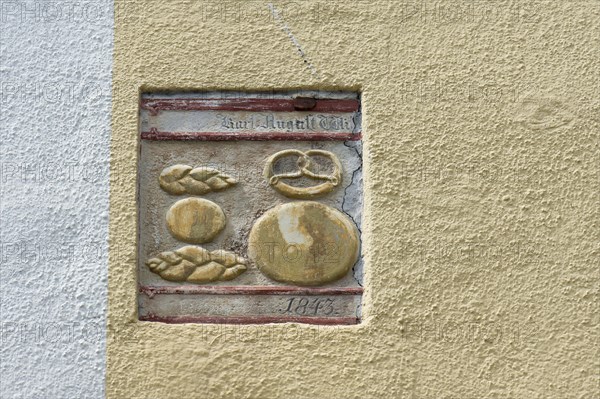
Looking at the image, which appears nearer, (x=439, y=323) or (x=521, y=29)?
(x=439, y=323)

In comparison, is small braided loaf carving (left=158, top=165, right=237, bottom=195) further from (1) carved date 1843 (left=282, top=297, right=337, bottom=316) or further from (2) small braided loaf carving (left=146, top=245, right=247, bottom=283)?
(1) carved date 1843 (left=282, top=297, right=337, bottom=316)

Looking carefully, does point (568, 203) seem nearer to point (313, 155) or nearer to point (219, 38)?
point (313, 155)

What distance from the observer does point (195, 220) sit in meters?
3.47

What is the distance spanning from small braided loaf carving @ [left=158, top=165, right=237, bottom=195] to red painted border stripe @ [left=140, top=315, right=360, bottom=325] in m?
0.45

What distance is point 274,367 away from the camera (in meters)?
3.32

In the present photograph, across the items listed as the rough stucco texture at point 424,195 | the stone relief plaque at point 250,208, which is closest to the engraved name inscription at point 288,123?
the stone relief plaque at point 250,208

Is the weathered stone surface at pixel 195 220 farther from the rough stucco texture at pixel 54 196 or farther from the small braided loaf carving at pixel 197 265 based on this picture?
the rough stucco texture at pixel 54 196

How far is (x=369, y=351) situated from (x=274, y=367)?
0.33 m

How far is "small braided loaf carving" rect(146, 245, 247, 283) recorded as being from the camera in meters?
3.43

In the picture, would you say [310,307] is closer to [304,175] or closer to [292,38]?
[304,175]

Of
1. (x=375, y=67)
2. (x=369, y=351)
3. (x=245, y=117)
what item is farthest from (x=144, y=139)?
(x=369, y=351)

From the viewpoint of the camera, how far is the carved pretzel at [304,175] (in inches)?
138

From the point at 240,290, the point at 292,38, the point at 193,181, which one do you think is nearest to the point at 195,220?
the point at 193,181

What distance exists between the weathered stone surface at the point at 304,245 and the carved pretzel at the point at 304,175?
55 mm
